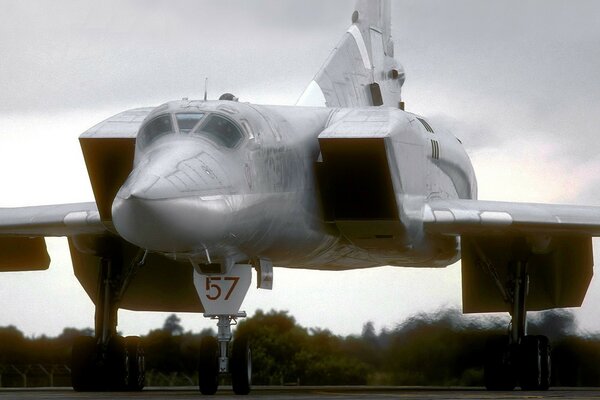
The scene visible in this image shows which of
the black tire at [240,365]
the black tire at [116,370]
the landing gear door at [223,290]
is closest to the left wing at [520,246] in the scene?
the landing gear door at [223,290]

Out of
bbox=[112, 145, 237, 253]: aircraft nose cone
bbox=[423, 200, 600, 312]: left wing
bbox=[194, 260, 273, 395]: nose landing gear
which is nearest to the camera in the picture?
bbox=[112, 145, 237, 253]: aircraft nose cone

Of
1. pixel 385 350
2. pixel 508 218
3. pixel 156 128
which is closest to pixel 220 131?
→ pixel 156 128

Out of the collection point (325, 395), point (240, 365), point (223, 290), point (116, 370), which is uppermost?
point (223, 290)

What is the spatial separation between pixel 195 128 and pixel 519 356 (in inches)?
227

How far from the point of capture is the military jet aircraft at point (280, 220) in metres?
13.7

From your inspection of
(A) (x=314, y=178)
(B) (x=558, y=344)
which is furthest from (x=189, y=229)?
(B) (x=558, y=344)

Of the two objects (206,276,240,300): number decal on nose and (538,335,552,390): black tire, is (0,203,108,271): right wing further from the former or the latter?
(538,335,552,390): black tire

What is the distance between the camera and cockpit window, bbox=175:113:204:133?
14.2 meters

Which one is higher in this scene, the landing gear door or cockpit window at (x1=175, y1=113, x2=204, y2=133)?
cockpit window at (x1=175, y1=113, x2=204, y2=133)

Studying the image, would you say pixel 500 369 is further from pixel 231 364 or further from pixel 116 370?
pixel 231 364

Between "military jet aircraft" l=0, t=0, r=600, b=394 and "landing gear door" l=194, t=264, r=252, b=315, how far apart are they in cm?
1

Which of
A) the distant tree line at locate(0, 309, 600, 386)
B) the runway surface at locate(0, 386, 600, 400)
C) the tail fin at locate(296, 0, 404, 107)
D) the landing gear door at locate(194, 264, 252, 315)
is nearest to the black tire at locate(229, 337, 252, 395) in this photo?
the runway surface at locate(0, 386, 600, 400)

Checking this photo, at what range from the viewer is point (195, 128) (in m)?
14.2

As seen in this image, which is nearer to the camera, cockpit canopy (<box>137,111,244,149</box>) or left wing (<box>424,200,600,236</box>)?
cockpit canopy (<box>137,111,244,149</box>)
